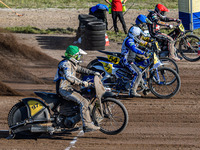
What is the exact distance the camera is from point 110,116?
8070 millimetres

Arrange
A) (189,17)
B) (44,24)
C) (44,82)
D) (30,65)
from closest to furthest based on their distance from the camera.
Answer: (44,82), (30,65), (189,17), (44,24)

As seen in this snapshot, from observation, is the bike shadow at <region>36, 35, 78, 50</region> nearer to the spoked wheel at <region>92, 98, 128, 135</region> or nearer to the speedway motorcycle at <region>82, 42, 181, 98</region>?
the speedway motorcycle at <region>82, 42, 181, 98</region>

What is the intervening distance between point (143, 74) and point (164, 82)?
604 mm

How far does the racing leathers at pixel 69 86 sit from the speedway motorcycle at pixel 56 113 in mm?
177

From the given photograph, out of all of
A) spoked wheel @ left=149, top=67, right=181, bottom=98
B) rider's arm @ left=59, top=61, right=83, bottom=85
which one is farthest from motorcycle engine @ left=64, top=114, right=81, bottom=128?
spoked wheel @ left=149, top=67, right=181, bottom=98

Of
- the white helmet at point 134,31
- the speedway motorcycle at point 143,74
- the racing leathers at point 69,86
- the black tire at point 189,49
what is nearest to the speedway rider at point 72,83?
the racing leathers at point 69,86

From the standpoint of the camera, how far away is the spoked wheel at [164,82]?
10.8m

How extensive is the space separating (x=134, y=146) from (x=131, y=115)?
1.89 metres

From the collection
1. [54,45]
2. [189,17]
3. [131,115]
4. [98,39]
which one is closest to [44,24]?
[54,45]

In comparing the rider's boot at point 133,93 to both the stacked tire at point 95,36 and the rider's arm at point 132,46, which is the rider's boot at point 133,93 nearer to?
the rider's arm at point 132,46

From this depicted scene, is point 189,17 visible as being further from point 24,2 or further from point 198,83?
point 24,2

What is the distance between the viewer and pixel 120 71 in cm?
1075

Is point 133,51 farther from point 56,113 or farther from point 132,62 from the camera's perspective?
point 56,113

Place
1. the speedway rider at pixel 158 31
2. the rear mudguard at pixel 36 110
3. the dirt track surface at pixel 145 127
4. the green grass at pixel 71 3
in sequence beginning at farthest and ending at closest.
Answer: the green grass at pixel 71 3
the speedway rider at pixel 158 31
the rear mudguard at pixel 36 110
the dirt track surface at pixel 145 127
